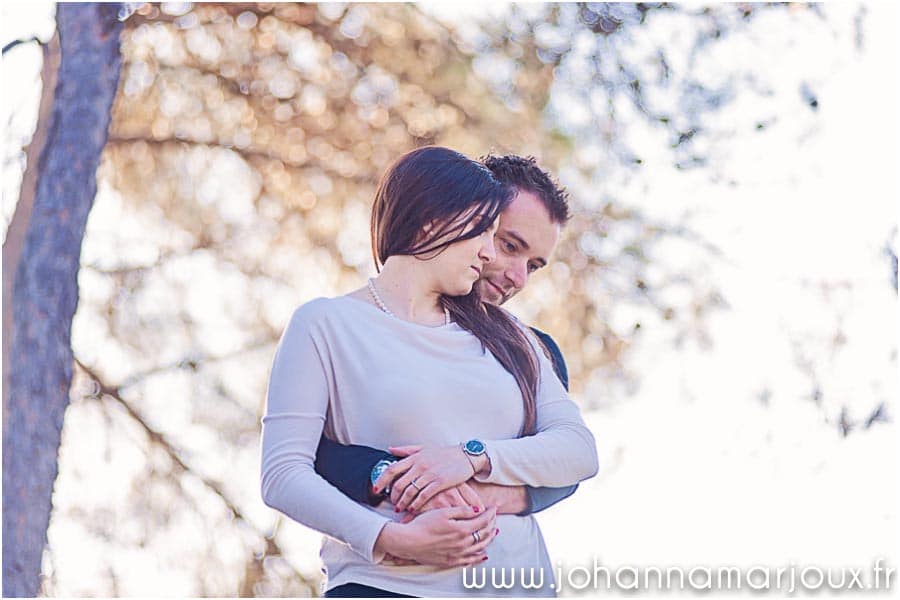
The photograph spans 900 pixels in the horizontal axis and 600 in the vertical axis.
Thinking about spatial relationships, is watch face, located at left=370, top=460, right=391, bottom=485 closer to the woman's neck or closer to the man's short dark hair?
the woman's neck

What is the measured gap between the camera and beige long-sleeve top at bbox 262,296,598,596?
2094 millimetres

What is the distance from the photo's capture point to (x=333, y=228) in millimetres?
5461

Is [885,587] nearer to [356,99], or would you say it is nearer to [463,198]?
[463,198]

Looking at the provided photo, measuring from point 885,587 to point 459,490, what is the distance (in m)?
2.14

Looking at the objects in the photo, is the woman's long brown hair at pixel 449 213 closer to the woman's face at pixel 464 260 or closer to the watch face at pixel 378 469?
the woman's face at pixel 464 260

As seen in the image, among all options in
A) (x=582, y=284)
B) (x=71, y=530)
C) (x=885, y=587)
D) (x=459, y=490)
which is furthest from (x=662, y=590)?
(x=71, y=530)

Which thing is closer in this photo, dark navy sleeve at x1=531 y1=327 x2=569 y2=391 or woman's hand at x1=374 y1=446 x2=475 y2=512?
woman's hand at x1=374 y1=446 x2=475 y2=512

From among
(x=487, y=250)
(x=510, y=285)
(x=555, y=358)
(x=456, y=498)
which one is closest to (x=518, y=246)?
(x=510, y=285)

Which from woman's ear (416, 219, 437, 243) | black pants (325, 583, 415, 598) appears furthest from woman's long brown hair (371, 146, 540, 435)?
black pants (325, 583, 415, 598)

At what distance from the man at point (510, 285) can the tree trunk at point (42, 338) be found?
7.25 ft

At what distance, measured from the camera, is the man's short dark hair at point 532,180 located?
276cm

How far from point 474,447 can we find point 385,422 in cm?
15

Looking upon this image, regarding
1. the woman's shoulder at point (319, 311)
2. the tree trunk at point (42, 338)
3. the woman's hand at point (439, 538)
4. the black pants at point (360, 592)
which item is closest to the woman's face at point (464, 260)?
the woman's shoulder at point (319, 311)

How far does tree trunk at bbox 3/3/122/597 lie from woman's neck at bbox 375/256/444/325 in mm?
2520
